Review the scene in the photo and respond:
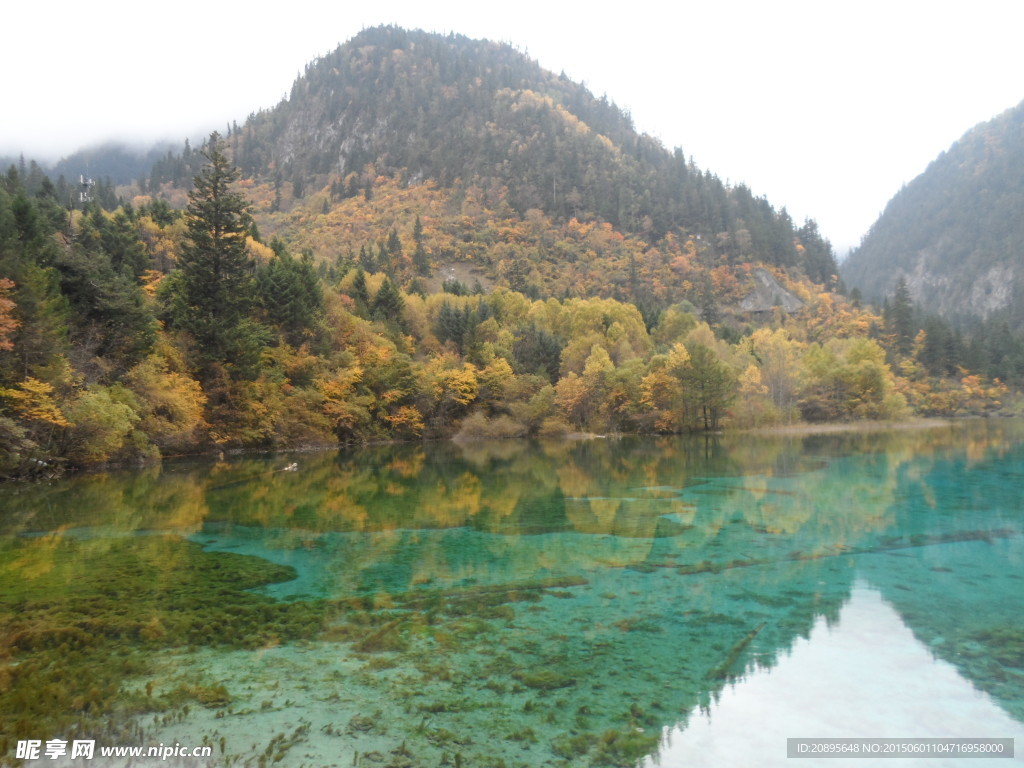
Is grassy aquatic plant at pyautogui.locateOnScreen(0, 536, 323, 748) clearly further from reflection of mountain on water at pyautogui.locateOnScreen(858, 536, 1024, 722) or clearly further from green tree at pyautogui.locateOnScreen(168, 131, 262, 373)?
green tree at pyautogui.locateOnScreen(168, 131, 262, 373)

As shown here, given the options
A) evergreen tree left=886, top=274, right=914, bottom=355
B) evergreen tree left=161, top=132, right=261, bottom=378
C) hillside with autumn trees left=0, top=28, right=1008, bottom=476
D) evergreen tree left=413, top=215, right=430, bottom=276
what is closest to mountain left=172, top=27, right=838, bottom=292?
hillside with autumn trees left=0, top=28, right=1008, bottom=476

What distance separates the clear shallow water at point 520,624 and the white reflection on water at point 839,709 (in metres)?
0.04

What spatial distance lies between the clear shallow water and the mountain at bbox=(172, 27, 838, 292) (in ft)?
427

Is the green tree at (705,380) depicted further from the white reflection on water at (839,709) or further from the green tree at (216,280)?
the white reflection on water at (839,709)

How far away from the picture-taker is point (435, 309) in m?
77.8

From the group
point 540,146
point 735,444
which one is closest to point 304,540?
point 735,444

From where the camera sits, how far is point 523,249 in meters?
135

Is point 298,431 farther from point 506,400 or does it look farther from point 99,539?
point 99,539

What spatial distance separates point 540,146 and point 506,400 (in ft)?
381

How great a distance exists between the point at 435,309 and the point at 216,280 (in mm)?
34111

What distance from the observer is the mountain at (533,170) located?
151500mm

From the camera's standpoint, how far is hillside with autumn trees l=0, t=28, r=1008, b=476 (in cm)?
3556

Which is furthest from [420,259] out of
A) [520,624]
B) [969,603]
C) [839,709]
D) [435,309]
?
[839,709]

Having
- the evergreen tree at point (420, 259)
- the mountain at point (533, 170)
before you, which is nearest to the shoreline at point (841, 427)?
the evergreen tree at point (420, 259)
